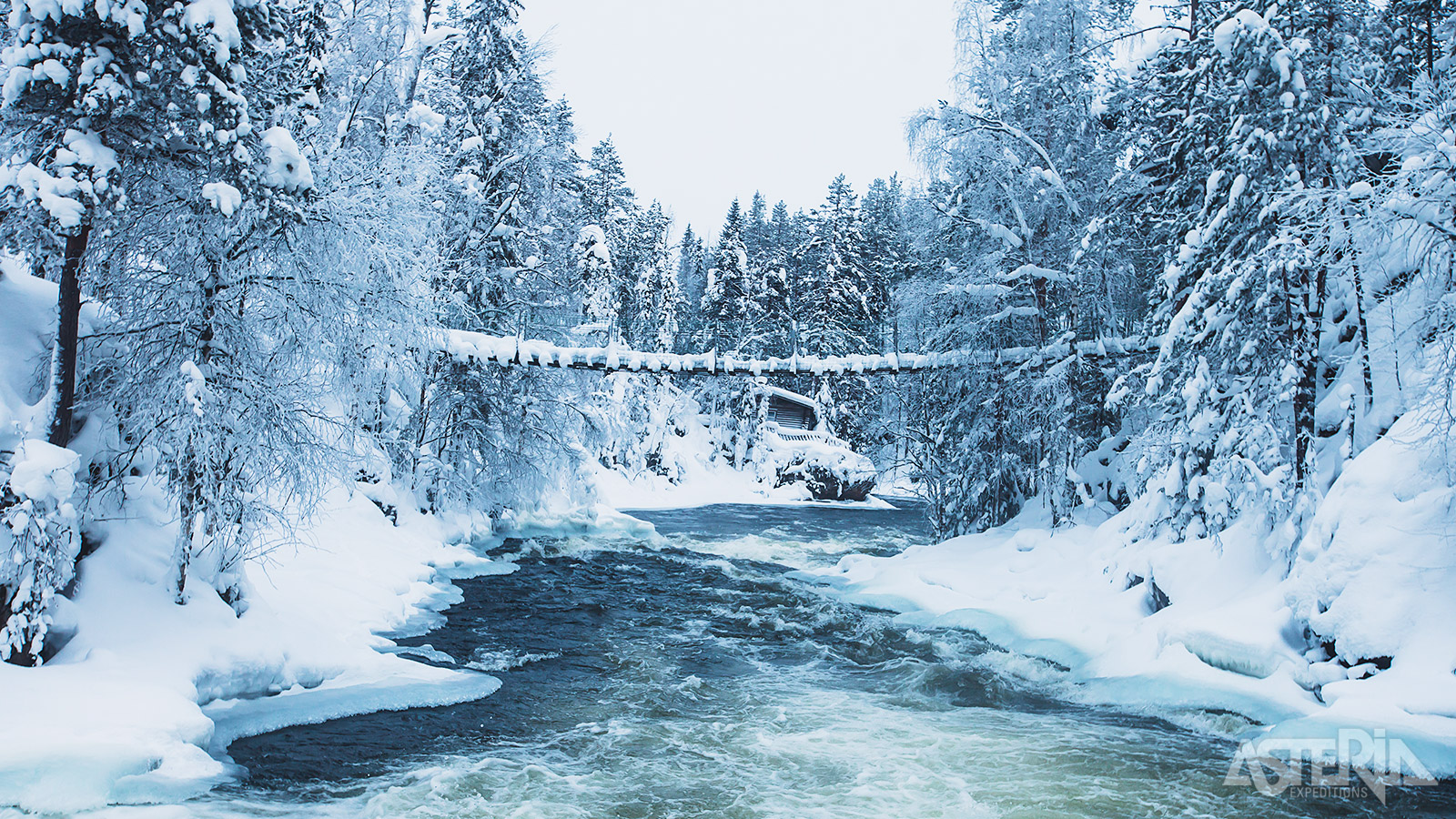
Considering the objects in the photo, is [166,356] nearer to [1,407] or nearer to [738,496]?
[1,407]

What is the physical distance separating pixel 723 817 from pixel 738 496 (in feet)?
112

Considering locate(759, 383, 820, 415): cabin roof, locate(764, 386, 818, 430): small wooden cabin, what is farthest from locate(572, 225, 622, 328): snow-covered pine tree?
locate(764, 386, 818, 430): small wooden cabin

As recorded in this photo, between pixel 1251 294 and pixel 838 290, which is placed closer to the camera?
pixel 1251 294

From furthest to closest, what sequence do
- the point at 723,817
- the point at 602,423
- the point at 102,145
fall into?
the point at 602,423 < the point at 102,145 < the point at 723,817

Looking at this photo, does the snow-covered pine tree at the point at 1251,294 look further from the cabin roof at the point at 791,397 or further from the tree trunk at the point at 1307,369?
the cabin roof at the point at 791,397

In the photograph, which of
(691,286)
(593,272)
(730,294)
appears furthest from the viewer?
(691,286)

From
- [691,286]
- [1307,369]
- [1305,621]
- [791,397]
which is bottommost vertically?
[1305,621]

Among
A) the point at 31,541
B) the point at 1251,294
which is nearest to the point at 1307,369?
the point at 1251,294

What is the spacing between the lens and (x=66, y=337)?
6965 mm

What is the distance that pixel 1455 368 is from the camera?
252 inches

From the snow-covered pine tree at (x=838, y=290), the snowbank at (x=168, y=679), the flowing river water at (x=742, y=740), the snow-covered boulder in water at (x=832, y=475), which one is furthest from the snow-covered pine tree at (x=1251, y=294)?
the snow-covered pine tree at (x=838, y=290)

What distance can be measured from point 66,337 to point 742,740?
6902mm

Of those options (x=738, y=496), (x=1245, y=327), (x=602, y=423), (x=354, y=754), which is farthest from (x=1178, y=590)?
(x=738, y=496)

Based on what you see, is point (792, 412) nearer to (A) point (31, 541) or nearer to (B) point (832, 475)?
(B) point (832, 475)
